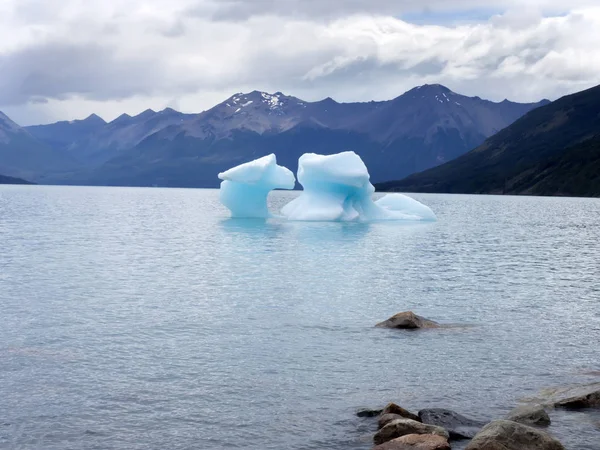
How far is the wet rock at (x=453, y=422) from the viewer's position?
13.7 m

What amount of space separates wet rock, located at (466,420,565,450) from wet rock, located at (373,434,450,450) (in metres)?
0.49

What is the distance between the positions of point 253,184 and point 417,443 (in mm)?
57840

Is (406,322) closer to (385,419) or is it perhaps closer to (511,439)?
(385,419)

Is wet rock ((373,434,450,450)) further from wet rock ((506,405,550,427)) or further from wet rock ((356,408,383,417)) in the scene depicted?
wet rock ((506,405,550,427))

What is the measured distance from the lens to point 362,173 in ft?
208

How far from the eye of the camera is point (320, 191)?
70.5 m

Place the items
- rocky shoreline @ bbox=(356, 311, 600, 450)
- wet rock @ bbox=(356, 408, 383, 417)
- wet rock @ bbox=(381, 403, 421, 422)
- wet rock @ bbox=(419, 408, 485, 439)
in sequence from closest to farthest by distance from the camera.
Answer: rocky shoreline @ bbox=(356, 311, 600, 450), wet rock @ bbox=(419, 408, 485, 439), wet rock @ bbox=(381, 403, 421, 422), wet rock @ bbox=(356, 408, 383, 417)

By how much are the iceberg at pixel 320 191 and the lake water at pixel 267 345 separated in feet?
71.2

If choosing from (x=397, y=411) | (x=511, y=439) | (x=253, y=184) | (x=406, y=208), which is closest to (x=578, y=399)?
(x=511, y=439)

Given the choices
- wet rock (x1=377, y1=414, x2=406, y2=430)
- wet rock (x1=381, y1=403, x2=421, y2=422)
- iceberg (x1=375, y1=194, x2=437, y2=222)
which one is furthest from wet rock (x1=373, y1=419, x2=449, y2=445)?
iceberg (x1=375, y1=194, x2=437, y2=222)

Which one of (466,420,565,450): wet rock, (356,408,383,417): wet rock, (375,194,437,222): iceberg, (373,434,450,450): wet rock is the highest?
(375,194,437,222): iceberg

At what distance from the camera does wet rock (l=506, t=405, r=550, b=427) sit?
14.3 meters

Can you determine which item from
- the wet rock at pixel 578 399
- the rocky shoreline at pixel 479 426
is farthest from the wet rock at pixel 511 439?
the wet rock at pixel 578 399

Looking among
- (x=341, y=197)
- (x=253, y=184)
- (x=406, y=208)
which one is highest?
(x=253, y=184)
